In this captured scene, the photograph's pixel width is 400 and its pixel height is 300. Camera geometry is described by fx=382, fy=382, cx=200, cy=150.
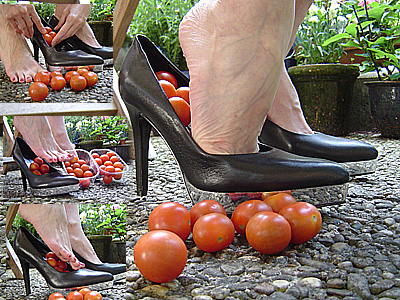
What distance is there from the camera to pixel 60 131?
3.49 feet

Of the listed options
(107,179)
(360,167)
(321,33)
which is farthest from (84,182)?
(321,33)

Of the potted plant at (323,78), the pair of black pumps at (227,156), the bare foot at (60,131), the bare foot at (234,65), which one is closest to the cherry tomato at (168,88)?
the pair of black pumps at (227,156)

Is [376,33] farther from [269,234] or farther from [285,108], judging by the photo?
[269,234]

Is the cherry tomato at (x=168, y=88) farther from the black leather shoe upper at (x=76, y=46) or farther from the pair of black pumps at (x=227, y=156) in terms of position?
the black leather shoe upper at (x=76, y=46)

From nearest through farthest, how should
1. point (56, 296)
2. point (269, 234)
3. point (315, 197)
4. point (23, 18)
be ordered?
point (56, 296), point (269, 234), point (315, 197), point (23, 18)

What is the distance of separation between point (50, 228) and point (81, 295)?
4.4 inches

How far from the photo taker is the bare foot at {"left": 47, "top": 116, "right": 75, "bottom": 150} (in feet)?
3.47

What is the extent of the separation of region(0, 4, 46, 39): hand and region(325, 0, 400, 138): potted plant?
1853mm

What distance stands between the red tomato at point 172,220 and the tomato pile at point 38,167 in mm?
471

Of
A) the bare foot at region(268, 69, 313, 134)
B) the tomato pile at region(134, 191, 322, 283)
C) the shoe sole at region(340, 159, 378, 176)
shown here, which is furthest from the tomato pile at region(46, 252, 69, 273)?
the shoe sole at region(340, 159, 378, 176)

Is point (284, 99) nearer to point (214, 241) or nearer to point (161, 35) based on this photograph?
point (214, 241)

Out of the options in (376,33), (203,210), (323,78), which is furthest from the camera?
(376,33)

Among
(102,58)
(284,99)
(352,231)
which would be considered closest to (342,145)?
(284,99)

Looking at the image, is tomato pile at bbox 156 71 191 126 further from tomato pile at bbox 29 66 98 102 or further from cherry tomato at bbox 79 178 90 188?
cherry tomato at bbox 79 178 90 188
